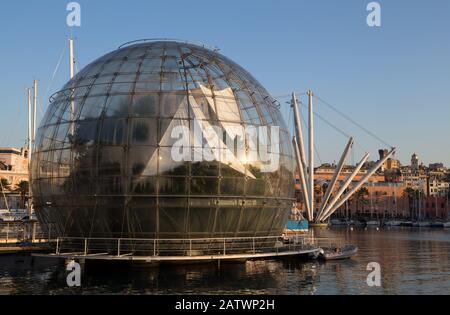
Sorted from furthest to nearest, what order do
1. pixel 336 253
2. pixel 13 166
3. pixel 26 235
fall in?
pixel 13 166
pixel 26 235
pixel 336 253

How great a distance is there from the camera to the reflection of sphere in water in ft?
95.0

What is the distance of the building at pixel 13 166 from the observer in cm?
15100

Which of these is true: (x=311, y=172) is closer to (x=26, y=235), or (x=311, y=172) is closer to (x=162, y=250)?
(x=26, y=235)

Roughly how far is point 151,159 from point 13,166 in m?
157

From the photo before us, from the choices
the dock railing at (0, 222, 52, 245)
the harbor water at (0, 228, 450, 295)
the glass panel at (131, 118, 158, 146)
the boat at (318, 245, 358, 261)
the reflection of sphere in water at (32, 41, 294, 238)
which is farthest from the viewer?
the dock railing at (0, 222, 52, 245)

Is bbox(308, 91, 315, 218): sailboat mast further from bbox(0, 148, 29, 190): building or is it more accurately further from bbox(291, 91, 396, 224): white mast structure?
bbox(0, 148, 29, 190): building

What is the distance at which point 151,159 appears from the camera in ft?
94.4

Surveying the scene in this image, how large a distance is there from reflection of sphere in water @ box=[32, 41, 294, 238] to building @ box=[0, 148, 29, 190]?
398 ft

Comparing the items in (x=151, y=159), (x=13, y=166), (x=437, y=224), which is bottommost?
(x=437, y=224)

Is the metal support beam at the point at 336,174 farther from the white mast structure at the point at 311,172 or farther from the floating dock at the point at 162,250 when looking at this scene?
the floating dock at the point at 162,250

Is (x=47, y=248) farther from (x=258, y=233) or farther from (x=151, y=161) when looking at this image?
(x=258, y=233)

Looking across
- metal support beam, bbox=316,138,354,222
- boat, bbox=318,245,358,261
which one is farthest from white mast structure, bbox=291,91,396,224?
boat, bbox=318,245,358,261

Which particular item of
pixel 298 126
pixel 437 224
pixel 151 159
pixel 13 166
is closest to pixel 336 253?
pixel 151 159

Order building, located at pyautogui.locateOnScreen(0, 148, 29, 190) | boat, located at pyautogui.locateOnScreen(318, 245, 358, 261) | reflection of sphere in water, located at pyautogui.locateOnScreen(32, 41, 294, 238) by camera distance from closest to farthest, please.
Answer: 1. reflection of sphere in water, located at pyautogui.locateOnScreen(32, 41, 294, 238)
2. boat, located at pyautogui.locateOnScreen(318, 245, 358, 261)
3. building, located at pyautogui.locateOnScreen(0, 148, 29, 190)
